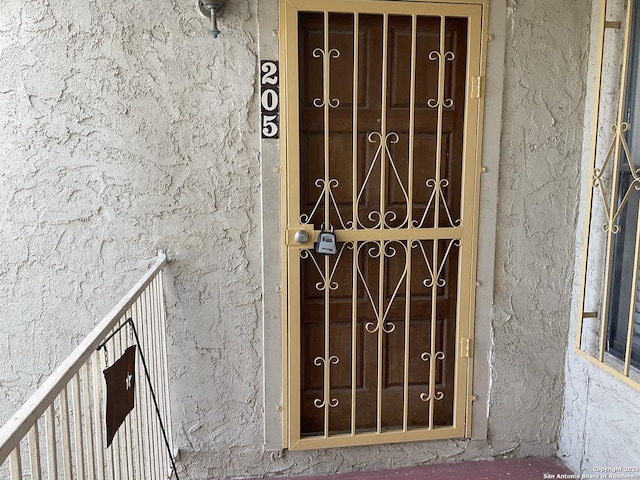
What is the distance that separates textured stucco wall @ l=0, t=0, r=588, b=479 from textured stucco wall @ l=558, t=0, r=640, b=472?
0.22 ft

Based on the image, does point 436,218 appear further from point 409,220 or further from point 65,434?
point 65,434

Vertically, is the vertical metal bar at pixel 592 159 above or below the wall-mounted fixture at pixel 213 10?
below

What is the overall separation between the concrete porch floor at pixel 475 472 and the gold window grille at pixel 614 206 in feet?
1.97

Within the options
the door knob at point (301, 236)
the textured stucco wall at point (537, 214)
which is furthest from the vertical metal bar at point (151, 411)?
the textured stucco wall at point (537, 214)

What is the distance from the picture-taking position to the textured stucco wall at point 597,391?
213 centimetres

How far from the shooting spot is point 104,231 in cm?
219

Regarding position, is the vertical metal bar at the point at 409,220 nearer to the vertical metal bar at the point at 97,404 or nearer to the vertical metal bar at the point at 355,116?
the vertical metal bar at the point at 355,116

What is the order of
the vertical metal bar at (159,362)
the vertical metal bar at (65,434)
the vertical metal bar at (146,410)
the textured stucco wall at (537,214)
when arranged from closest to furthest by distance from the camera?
the vertical metal bar at (65,434), the vertical metal bar at (146,410), the vertical metal bar at (159,362), the textured stucco wall at (537,214)

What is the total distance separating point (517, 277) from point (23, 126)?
7.28 feet

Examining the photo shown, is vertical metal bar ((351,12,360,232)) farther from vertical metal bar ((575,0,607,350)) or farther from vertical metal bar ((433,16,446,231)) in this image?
vertical metal bar ((575,0,607,350))

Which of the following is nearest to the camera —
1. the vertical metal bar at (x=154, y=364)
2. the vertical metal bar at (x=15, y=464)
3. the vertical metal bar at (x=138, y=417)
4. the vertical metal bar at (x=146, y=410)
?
the vertical metal bar at (x=15, y=464)

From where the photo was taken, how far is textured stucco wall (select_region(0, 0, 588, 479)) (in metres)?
2.11

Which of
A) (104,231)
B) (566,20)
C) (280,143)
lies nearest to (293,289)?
(280,143)

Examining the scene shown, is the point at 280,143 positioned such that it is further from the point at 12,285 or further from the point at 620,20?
the point at 620,20
